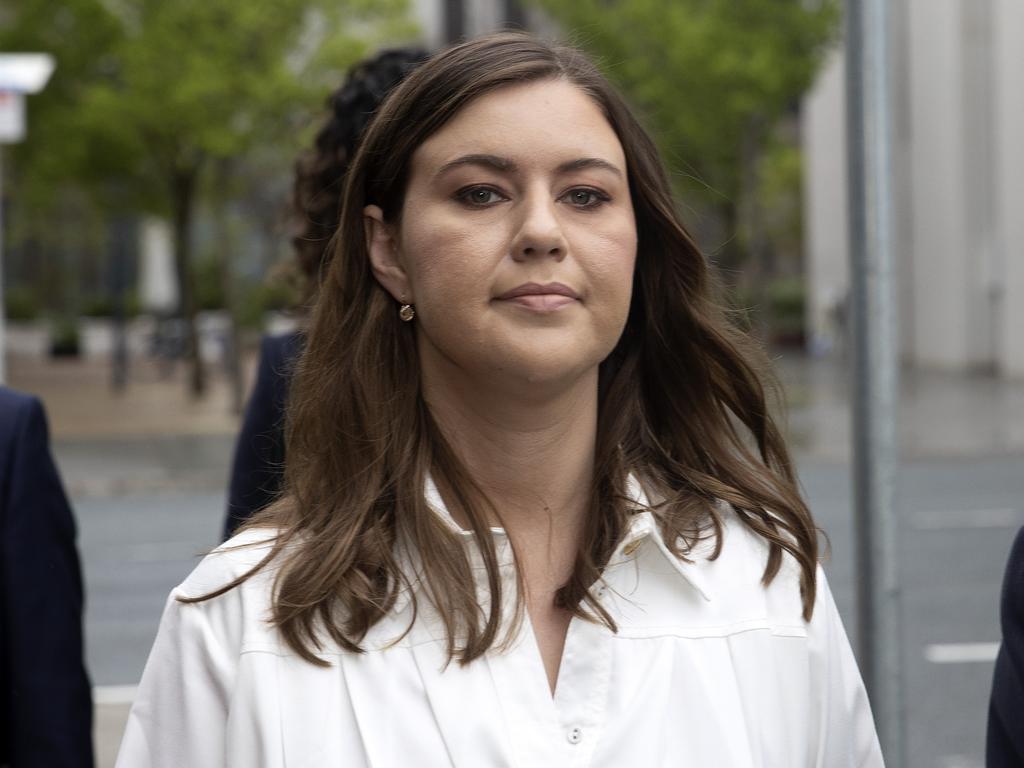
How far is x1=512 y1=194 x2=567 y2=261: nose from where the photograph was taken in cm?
200

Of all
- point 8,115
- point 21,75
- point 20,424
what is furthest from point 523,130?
point 21,75

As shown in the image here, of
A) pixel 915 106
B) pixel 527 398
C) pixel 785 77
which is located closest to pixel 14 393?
pixel 527 398

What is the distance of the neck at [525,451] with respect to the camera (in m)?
2.13

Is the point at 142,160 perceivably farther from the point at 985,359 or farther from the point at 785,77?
the point at 985,359

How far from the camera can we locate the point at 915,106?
1293 inches

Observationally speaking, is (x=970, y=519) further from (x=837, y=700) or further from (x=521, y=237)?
(x=521, y=237)

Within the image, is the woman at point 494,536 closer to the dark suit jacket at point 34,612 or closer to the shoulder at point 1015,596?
the shoulder at point 1015,596

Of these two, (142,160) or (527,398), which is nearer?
(527,398)

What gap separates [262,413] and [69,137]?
24.7 meters

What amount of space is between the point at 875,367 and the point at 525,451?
4.91 ft

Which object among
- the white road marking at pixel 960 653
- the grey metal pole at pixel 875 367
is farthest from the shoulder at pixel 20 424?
the white road marking at pixel 960 653

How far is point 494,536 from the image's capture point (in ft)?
6.84

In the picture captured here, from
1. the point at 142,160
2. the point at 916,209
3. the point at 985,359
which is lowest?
the point at 985,359

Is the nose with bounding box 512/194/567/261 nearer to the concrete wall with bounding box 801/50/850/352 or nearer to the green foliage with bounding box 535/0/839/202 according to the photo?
the green foliage with bounding box 535/0/839/202
